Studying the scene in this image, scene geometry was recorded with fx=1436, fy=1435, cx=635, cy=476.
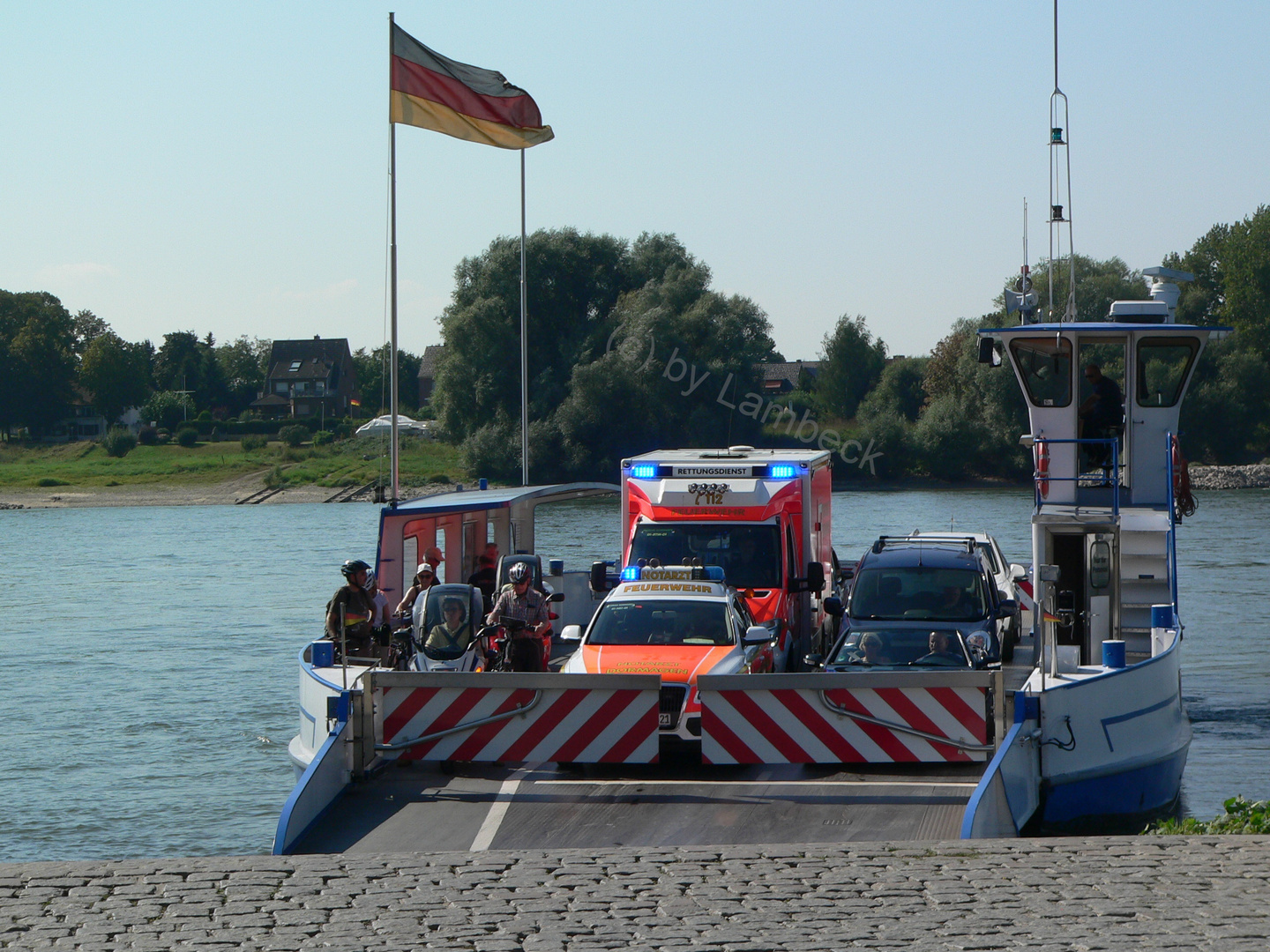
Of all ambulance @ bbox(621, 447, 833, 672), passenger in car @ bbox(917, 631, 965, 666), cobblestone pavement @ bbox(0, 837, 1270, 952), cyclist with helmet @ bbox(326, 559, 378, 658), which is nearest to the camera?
cobblestone pavement @ bbox(0, 837, 1270, 952)

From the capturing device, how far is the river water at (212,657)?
16.6m

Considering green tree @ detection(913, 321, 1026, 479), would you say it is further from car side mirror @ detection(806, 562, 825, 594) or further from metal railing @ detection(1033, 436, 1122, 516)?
car side mirror @ detection(806, 562, 825, 594)

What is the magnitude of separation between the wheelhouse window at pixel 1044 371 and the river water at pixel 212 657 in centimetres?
481

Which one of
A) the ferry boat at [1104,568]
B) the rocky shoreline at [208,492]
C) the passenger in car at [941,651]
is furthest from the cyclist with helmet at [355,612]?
the rocky shoreline at [208,492]

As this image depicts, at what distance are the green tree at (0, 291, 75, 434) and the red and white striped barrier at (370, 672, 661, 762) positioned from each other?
10472 centimetres

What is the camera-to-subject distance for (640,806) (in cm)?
1026

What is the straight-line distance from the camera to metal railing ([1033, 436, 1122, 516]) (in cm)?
1530

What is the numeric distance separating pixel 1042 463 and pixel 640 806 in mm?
8578

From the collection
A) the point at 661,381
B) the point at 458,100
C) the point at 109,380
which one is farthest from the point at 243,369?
the point at 458,100

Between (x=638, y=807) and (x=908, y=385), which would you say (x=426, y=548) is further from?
(x=908, y=385)

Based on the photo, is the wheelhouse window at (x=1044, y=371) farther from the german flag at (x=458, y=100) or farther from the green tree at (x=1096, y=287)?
the green tree at (x=1096, y=287)

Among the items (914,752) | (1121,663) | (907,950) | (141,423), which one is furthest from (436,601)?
(141,423)

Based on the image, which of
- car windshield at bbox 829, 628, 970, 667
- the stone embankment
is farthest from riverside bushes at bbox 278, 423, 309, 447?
car windshield at bbox 829, 628, 970, 667

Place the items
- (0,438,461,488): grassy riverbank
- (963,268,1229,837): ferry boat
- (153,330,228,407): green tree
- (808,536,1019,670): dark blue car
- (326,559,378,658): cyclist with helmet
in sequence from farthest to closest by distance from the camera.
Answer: (153,330,228,407): green tree, (0,438,461,488): grassy riverbank, (326,559,378,658): cyclist with helmet, (808,536,1019,670): dark blue car, (963,268,1229,837): ferry boat
